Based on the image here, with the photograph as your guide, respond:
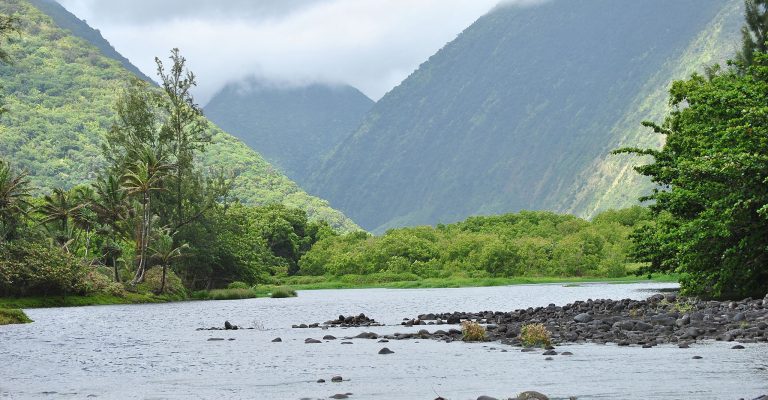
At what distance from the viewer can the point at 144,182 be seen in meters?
99.1

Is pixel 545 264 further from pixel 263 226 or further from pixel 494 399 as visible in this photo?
pixel 494 399

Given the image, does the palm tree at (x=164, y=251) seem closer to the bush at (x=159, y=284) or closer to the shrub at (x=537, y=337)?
the bush at (x=159, y=284)

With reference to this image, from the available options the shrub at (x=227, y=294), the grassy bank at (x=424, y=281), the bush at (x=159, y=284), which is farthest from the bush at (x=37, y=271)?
the grassy bank at (x=424, y=281)

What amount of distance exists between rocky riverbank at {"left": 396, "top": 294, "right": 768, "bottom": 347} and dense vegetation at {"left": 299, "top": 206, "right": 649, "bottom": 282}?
378 feet

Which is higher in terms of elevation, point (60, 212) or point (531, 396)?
point (60, 212)

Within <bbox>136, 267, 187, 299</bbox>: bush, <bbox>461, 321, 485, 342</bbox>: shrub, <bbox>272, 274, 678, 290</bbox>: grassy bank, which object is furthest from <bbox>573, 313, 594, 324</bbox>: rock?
<bbox>272, 274, 678, 290</bbox>: grassy bank

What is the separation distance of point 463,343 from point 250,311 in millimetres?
43104

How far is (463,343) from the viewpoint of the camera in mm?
39125

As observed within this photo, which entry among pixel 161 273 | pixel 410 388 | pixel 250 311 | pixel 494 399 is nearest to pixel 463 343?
pixel 410 388

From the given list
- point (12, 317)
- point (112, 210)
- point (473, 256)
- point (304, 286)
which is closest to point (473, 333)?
point (12, 317)

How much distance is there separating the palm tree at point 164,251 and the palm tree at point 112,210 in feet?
15.1

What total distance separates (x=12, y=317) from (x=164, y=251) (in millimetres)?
38686

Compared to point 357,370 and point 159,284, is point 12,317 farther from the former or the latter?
point 357,370

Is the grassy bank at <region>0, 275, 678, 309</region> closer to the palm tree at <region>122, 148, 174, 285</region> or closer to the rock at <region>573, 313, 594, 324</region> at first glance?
the palm tree at <region>122, 148, 174, 285</region>
